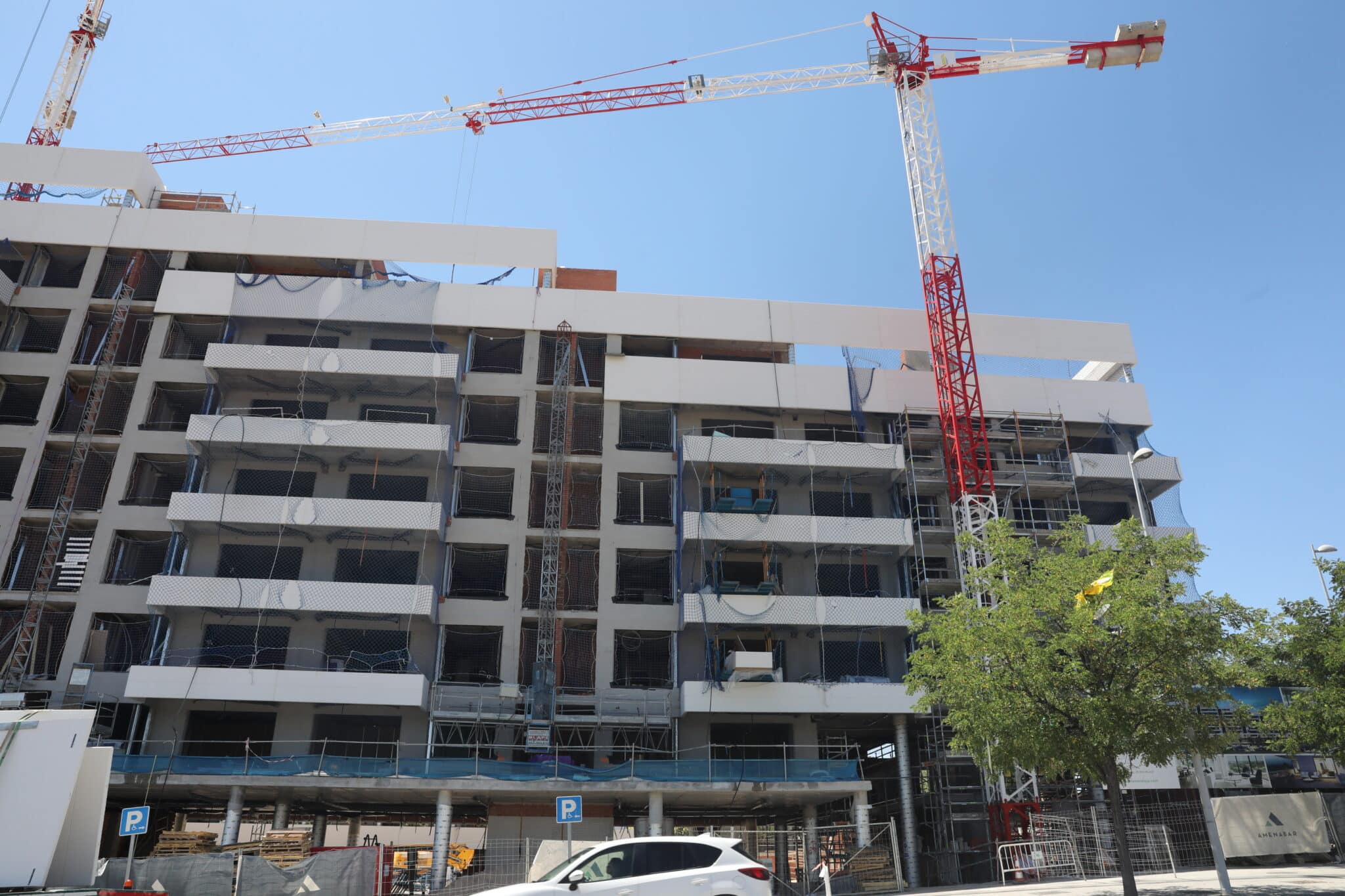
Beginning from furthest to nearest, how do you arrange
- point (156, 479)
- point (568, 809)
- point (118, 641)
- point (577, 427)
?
1. point (577, 427)
2. point (156, 479)
3. point (118, 641)
4. point (568, 809)

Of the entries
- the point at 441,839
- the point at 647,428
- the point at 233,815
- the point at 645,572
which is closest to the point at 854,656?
the point at 645,572

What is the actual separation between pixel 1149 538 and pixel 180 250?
44.3 meters

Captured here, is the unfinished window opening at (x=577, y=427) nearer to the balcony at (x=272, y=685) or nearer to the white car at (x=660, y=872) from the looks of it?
the balcony at (x=272, y=685)

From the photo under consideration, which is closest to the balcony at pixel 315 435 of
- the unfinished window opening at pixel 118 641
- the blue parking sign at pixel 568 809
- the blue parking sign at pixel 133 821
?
the unfinished window opening at pixel 118 641

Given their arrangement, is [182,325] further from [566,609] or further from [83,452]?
[566,609]

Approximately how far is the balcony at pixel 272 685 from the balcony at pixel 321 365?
44.5 ft

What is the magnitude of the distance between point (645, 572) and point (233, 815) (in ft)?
63.7

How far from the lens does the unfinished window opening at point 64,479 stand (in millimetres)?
42812

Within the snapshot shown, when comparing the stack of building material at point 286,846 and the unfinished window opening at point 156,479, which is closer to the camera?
the stack of building material at point 286,846

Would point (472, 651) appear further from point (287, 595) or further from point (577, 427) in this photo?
point (577, 427)

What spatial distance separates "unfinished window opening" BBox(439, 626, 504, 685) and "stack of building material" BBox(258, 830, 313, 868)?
13208 millimetres

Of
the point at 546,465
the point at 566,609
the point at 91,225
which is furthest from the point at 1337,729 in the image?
the point at 91,225

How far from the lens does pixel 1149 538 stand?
22.9 metres

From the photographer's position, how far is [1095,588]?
21.5 m
